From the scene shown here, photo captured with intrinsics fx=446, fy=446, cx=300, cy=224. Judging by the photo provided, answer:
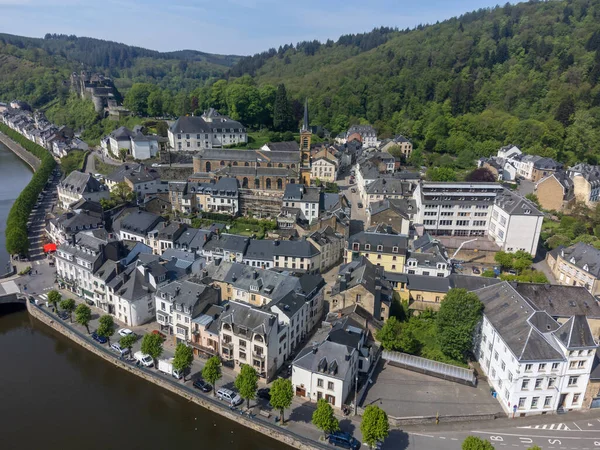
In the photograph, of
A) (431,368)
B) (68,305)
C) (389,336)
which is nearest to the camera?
(431,368)

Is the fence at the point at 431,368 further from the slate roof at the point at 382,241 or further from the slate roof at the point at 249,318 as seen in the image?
the slate roof at the point at 382,241

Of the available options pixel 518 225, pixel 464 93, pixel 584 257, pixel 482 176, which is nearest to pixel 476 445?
pixel 584 257

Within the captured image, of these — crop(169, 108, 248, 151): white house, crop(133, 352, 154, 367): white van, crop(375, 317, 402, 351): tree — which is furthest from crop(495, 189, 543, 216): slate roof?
crop(169, 108, 248, 151): white house

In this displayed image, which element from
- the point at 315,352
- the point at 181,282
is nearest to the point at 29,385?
the point at 181,282

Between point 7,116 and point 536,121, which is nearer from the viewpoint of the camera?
point 536,121

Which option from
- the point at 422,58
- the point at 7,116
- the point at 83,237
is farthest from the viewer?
the point at 7,116

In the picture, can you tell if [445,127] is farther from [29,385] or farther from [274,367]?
[29,385]

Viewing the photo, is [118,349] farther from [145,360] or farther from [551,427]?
[551,427]
